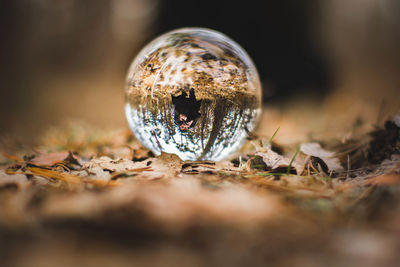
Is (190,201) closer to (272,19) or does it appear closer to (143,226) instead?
(143,226)

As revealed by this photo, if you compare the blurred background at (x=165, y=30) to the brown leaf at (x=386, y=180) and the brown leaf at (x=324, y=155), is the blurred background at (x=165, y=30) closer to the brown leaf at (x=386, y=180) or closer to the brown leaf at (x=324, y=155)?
the brown leaf at (x=324, y=155)

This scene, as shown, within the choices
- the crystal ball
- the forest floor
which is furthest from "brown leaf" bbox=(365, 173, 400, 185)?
the crystal ball

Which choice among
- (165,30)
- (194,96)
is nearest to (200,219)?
(194,96)

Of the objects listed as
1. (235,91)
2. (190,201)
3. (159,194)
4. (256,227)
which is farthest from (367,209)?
(235,91)

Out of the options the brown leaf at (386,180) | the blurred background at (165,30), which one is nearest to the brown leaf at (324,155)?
the brown leaf at (386,180)

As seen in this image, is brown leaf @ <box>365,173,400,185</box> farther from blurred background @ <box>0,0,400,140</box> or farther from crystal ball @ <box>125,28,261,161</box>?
blurred background @ <box>0,0,400,140</box>
